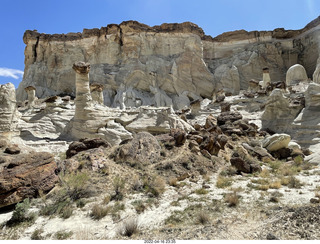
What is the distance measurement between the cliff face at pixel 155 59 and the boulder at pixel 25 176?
29.2 metres

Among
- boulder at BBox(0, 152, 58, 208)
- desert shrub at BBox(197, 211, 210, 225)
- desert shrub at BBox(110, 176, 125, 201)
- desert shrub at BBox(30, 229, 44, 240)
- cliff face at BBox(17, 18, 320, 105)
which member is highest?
cliff face at BBox(17, 18, 320, 105)

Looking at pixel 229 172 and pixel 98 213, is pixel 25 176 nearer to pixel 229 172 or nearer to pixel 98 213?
pixel 98 213

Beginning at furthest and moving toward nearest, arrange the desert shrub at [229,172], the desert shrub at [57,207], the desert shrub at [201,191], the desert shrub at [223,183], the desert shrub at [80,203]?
the desert shrub at [229,172] → the desert shrub at [223,183] → the desert shrub at [201,191] → the desert shrub at [80,203] → the desert shrub at [57,207]

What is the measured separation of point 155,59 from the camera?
3766 cm

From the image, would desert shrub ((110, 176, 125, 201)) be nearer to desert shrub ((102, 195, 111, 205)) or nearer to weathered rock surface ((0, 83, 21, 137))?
desert shrub ((102, 195, 111, 205))

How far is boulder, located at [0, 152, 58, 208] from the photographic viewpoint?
502 cm

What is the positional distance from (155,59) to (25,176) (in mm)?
34329

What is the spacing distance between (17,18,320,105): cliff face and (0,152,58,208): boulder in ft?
95.9

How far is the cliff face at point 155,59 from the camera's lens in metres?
36.5

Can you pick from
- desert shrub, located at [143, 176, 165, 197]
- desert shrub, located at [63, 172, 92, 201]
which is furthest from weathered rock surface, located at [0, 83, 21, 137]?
desert shrub, located at [143, 176, 165, 197]

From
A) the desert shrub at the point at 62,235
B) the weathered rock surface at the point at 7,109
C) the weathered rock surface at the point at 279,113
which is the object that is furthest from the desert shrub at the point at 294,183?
the weathered rock surface at the point at 7,109

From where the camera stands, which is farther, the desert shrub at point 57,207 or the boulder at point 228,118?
the boulder at point 228,118

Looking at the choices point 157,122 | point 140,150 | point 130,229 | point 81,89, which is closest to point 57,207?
point 130,229

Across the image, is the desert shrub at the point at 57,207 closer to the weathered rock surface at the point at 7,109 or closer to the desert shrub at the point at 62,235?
the desert shrub at the point at 62,235
